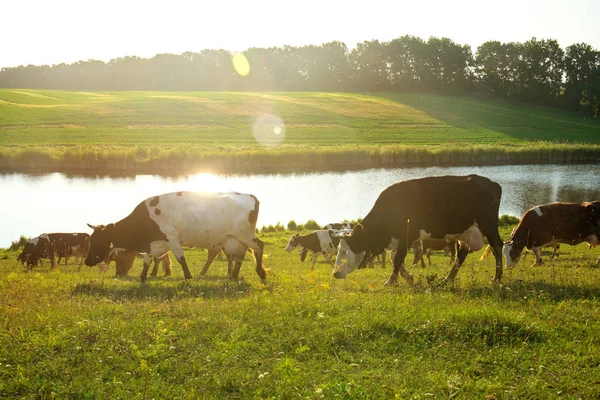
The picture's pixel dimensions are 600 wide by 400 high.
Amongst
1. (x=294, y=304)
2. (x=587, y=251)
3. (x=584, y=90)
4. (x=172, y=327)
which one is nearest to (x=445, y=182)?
(x=294, y=304)

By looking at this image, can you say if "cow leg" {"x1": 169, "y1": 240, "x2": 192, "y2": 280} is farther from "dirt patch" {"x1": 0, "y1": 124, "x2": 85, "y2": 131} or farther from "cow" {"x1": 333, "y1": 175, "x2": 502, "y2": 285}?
"dirt patch" {"x1": 0, "y1": 124, "x2": 85, "y2": 131}

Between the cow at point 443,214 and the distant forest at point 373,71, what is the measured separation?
12351cm

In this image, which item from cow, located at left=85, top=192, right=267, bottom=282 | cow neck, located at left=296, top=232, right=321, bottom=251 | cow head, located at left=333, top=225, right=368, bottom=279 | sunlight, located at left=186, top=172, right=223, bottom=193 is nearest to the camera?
cow head, located at left=333, top=225, right=368, bottom=279

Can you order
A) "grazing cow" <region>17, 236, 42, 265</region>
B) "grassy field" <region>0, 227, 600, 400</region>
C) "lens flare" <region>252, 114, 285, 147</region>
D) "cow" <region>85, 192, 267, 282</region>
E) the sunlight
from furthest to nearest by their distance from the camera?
"lens flare" <region>252, 114, 285, 147</region>
the sunlight
"grazing cow" <region>17, 236, 42, 265</region>
"cow" <region>85, 192, 267, 282</region>
"grassy field" <region>0, 227, 600, 400</region>

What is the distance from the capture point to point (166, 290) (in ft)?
40.0

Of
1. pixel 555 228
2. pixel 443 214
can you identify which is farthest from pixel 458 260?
pixel 555 228

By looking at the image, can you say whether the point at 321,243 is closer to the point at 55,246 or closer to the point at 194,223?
the point at 194,223

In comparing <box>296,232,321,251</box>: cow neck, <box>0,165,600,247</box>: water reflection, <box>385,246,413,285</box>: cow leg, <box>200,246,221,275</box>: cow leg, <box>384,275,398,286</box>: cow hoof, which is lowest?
<box>0,165,600,247</box>: water reflection

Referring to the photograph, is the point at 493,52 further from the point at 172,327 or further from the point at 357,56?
the point at 172,327

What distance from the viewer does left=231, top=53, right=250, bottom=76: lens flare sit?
155 meters

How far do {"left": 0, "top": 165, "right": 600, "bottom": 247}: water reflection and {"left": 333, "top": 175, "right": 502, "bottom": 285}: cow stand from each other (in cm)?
2509

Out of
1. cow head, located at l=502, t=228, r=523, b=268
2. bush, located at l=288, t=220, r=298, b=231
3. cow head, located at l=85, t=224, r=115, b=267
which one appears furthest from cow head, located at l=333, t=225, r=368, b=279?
bush, located at l=288, t=220, r=298, b=231

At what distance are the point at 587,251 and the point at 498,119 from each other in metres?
88.9

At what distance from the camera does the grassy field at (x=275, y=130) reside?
211ft
